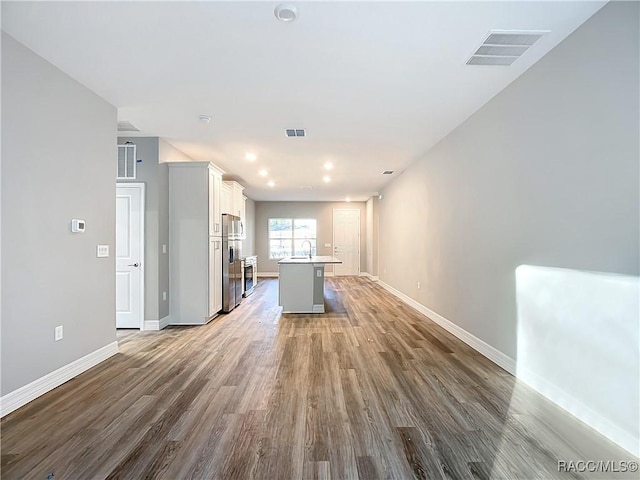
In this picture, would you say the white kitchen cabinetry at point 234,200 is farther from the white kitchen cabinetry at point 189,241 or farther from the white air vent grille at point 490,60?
the white air vent grille at point 490,60

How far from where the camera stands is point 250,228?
34.9ft

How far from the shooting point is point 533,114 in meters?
2.75

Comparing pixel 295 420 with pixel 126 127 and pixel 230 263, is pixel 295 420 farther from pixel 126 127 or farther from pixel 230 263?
pixel 126 127

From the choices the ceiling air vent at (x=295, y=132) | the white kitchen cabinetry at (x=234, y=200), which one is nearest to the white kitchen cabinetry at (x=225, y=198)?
the white kitchen cabinetry at (x=234, y=200)

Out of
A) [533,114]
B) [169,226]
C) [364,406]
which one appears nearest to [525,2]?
[533,114]

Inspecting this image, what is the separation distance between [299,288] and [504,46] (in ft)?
14.4

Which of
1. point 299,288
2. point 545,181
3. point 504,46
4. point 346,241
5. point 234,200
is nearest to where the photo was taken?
point 504,46

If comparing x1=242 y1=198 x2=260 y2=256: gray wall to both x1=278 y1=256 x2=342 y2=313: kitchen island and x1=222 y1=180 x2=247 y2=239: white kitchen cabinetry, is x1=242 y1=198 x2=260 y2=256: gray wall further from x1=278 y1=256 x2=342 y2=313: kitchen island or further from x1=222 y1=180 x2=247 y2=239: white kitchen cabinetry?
x1=278 y1=256 x2=342 y2=313: kitchen island

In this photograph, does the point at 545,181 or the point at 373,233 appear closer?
the point at 545,181

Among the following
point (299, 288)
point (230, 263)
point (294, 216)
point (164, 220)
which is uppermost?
point (294, 216)

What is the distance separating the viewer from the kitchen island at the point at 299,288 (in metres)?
5.68

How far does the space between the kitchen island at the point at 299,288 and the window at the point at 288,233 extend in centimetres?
578

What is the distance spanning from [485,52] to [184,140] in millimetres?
3969

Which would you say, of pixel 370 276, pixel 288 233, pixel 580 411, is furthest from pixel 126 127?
pixel 370 276
